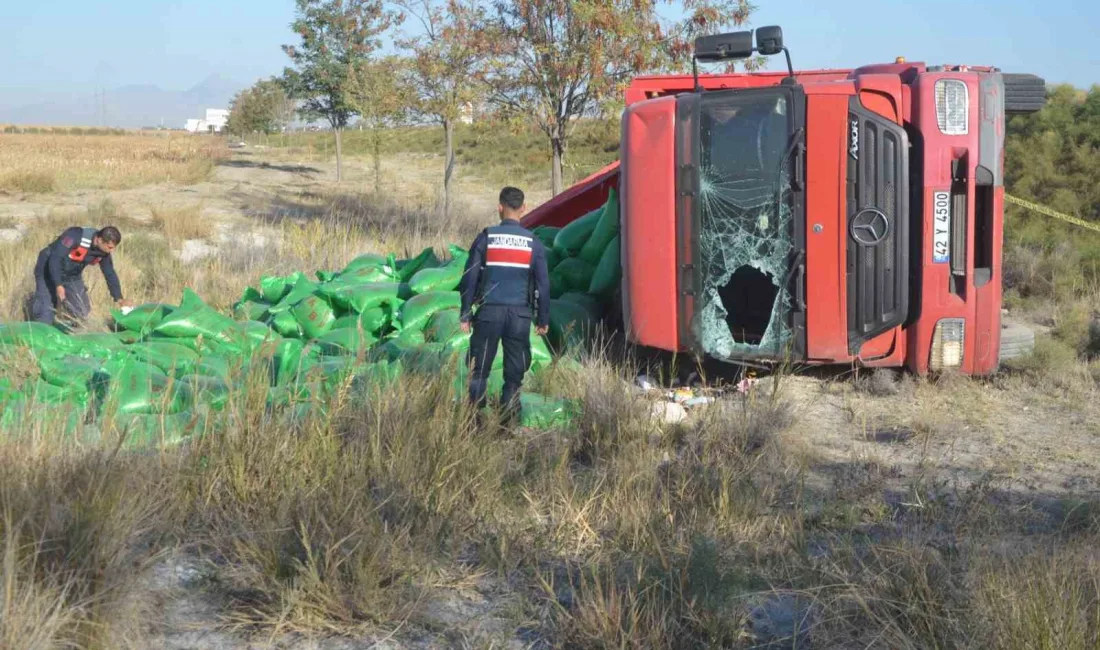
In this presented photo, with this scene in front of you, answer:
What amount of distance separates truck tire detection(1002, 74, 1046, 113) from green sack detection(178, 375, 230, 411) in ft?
17.1

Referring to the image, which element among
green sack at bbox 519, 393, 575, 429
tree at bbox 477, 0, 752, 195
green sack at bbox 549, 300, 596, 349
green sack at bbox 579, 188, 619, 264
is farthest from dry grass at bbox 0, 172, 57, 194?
green sack at bbox 519, 393, 575, 429

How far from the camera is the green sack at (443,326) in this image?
7.04m

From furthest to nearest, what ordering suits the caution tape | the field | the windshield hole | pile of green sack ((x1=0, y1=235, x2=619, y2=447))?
the caution tape
the windshield hole
pile of green sack ((x1=0, y1=235, x2=619, y2=447))
the field

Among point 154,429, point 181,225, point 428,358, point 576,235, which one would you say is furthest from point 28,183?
point 154,429

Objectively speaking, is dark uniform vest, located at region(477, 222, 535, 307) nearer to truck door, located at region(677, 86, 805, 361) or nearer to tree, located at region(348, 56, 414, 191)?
truck door, located at region(677, 86, 805, 361)

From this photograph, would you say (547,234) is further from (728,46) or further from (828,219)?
(828,219)

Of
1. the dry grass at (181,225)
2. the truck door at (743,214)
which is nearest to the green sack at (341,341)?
the truck door at (743,214)

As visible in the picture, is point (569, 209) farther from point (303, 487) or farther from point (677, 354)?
point (303, 487)

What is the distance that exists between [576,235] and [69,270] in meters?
4.09

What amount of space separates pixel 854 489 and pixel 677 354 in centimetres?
249

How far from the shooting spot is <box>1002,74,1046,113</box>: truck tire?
23.4 feet

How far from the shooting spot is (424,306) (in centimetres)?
750

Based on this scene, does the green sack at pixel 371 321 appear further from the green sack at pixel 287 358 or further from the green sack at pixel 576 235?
the green sack at pixel 576 235

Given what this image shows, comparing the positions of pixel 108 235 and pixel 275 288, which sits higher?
pixel 108 235
